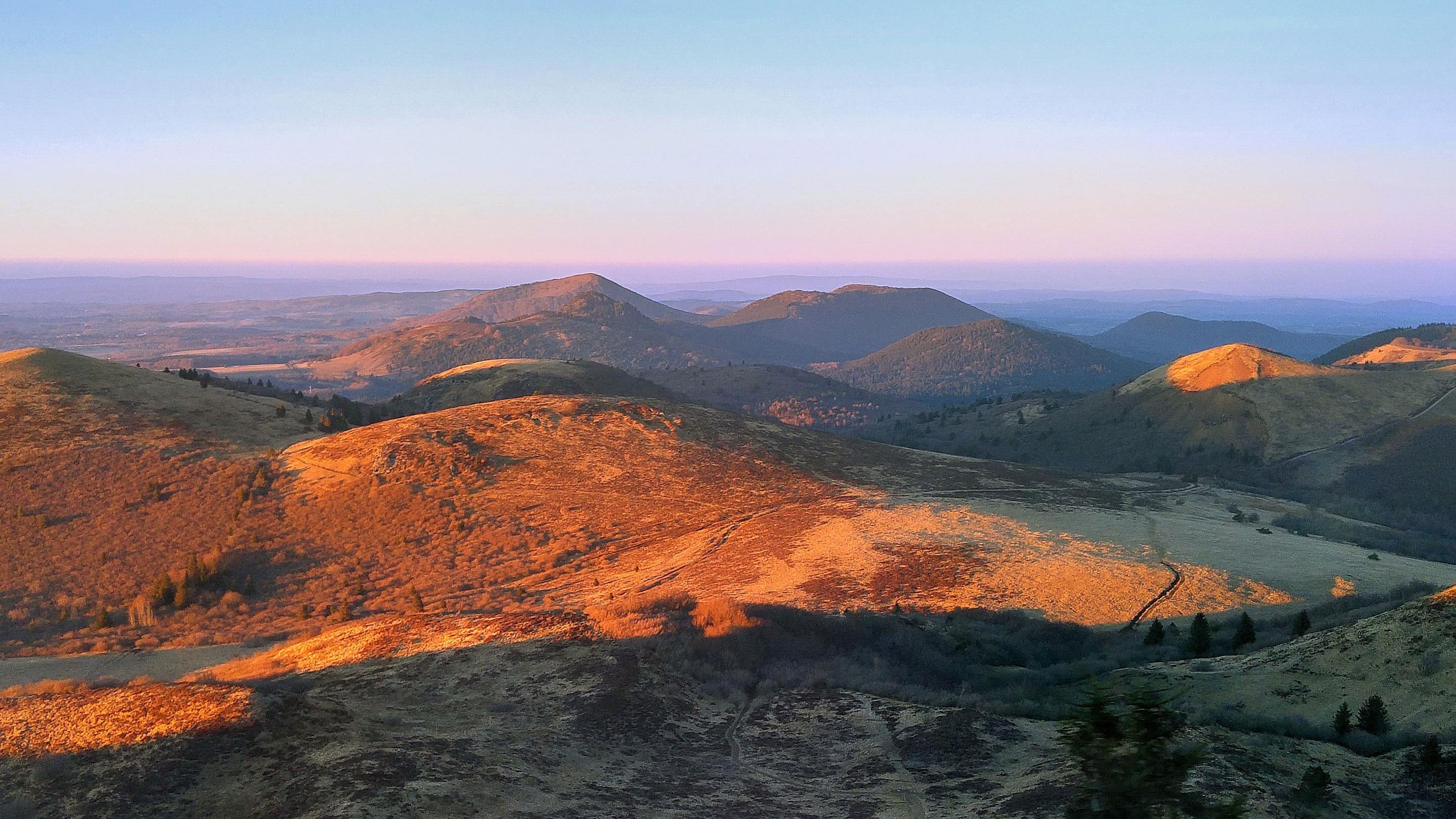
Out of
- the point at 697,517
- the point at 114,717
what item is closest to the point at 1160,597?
the point at 697,517

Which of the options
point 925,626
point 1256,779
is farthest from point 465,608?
point 1256,779

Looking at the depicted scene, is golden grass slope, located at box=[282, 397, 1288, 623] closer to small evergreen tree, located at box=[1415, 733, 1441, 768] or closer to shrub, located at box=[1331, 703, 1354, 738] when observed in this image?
shrub, located at box=[1331, 703, 1354, 738]

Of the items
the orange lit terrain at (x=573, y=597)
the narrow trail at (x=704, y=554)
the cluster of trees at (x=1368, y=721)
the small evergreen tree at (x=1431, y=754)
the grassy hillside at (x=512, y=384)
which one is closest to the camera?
the small evergreen tree at (x=1431, y=754)

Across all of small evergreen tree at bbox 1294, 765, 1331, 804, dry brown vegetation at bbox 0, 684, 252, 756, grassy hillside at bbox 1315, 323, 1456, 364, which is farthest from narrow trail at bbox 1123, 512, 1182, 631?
grassy hillside at bbox 1315, 323, 1456, 364

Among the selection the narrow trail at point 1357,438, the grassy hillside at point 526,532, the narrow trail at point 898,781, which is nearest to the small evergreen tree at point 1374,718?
the narrow trail at point 898,781

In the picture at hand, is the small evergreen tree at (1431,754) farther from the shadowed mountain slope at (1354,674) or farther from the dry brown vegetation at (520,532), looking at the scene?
the dry brown vegetation at (520,532)

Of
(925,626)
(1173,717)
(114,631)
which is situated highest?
(1173,717)

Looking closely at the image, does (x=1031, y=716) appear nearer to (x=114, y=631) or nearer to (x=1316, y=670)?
(x=1316, y=670)
